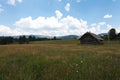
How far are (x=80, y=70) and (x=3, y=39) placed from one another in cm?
8949

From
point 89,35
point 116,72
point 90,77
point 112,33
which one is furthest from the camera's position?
point 112,33

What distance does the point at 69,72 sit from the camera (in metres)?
5.70

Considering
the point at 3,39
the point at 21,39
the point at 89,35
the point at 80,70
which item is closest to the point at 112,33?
the point at 89,35

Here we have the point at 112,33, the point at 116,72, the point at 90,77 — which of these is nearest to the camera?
the point at 90,77

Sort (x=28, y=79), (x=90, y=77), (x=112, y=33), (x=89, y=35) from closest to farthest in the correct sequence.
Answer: (x=28, y=79) < (x=90, y=77) < (x=89, y=35) < (x=112, y=33)

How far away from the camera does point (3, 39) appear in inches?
3573

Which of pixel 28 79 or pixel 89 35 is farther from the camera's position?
pixel 89 35

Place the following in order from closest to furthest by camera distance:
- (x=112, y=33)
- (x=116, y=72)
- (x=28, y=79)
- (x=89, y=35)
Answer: (x=28, y=79)
(x=116, y=72)
(x=89, y=35)
(x=112, y=33)

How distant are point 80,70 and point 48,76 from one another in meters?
1.15

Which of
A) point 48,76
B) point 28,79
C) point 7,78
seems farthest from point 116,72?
point 7,78

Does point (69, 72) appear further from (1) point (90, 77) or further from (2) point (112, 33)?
(2) point (112, 33)

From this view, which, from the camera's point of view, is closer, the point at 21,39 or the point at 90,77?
the point at 90,77

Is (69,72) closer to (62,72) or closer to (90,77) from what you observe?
(62,72)

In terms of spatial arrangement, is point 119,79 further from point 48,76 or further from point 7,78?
point 7,78
